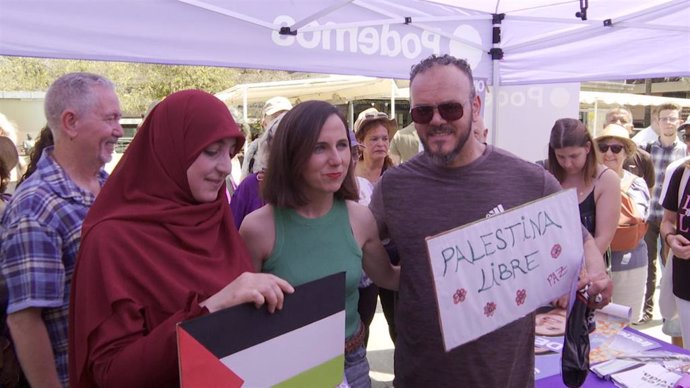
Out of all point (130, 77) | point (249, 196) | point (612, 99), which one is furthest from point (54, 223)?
point (130, 77)

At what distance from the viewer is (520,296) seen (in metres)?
1.65

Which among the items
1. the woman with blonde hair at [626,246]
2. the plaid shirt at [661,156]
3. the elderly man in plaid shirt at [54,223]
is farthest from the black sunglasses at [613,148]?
the elderly man in plaid shirt at [54,223]

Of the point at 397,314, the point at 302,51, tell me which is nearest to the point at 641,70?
the point at 302,51

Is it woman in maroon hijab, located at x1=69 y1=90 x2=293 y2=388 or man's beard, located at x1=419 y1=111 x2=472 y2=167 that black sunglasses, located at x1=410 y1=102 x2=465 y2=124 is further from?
woman in maroon hijab, located at x1=69 y1=90 x2=293 y2=388

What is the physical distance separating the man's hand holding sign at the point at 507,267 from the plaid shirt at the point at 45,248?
1.15 m

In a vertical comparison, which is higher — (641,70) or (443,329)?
(641,70)

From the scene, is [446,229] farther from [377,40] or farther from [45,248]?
[377,40]

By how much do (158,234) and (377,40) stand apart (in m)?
2.98

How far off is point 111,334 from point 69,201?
0.70m

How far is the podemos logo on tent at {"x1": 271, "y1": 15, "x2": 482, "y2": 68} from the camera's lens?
3.59 m

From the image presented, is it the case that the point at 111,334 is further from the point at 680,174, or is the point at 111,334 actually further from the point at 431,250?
the point at 680,174

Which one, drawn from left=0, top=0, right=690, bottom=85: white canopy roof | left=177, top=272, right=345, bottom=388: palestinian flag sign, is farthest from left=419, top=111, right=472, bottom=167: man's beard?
left=0, top=0, right=690, bottom=85: white canopy roof

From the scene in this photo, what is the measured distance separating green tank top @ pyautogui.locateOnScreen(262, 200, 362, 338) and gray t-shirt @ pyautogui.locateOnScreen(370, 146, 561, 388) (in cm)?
18

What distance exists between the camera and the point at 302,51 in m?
3.64
